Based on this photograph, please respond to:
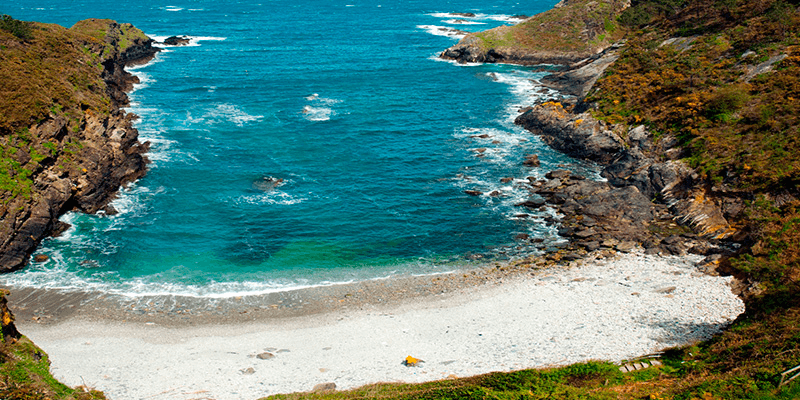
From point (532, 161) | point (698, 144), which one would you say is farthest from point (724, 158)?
point (532, 161)

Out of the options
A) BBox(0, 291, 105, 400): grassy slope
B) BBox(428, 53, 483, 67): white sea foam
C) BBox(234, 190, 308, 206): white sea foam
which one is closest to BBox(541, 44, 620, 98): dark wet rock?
BBox(428, 53, 483, 67): white sea foam

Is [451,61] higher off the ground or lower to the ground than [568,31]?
lower

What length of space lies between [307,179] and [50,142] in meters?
25.7

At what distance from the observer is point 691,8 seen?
A: 8625 centimetres

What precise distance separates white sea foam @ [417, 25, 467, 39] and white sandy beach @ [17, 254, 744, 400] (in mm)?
119052

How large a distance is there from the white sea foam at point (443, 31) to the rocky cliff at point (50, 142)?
99.5 meters

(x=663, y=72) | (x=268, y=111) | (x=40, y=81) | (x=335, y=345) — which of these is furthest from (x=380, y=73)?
(x=335, y=345)

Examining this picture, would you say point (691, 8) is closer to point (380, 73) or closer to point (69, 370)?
point (380, 73)

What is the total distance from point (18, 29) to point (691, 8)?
98326mm

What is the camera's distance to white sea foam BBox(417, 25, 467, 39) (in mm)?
149000

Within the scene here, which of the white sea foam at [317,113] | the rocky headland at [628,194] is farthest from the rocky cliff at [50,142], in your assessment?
the rocky headland at [628,194]

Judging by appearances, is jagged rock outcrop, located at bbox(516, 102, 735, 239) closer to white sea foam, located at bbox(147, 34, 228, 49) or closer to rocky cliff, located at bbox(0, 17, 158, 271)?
rocky cliff, located at bbox(0, 17, 158, 271)

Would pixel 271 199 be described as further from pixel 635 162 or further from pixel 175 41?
pixel 175 41

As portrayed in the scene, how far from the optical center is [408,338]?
3600 cm
